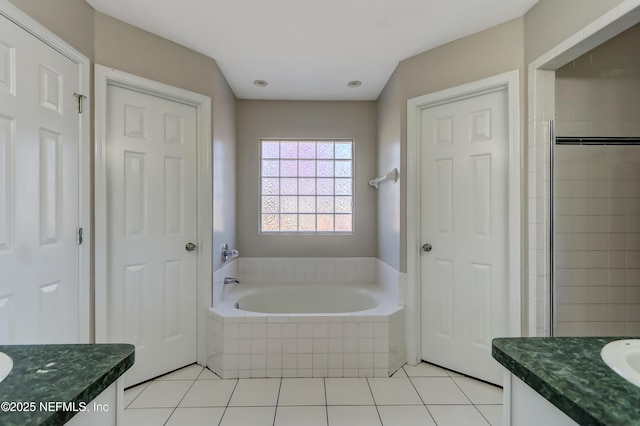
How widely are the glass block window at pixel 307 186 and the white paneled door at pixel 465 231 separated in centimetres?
112

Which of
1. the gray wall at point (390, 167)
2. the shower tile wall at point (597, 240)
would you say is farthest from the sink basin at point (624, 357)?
the gray wall at point (390, 167)

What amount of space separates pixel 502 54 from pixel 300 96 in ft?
5.84

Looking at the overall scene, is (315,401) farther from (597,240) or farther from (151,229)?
(597,240)

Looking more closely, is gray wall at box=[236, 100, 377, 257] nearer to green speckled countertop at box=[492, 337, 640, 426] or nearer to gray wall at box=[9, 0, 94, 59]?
gray wall at box=[9, 0, 94, 59]

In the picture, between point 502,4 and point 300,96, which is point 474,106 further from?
point 300,96

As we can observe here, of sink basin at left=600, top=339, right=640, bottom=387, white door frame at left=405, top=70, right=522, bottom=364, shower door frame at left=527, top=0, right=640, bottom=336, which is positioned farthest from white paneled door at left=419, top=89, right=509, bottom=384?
sink basin at left=600, top=339, right=640, bottom=387

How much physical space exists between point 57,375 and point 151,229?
1517 mm

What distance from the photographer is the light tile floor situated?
1.71 metres

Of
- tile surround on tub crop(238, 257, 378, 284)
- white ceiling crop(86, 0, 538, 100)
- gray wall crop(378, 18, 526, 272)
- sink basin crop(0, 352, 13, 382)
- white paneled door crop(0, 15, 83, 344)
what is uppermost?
white ceiling crop(86, 0, 538, 100)

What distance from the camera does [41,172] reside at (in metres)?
1.49

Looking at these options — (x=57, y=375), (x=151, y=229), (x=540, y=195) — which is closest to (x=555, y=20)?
(x=540, y=195)

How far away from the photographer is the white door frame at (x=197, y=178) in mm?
1819

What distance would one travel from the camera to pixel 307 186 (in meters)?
3.35

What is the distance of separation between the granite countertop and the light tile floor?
1.17 metres
